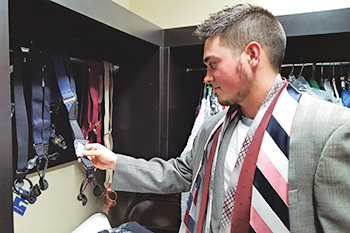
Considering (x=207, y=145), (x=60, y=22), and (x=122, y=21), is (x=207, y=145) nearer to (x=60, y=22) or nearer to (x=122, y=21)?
(x=122, y=21)

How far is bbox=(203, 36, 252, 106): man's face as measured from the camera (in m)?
0.86

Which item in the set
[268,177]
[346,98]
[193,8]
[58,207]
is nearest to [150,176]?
[268,177]

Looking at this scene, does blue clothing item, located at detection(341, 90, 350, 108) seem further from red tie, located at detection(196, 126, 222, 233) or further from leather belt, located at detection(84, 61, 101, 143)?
leather belt, located at detection(84, 61, 101, 143)

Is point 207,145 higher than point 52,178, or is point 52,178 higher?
point 207,145

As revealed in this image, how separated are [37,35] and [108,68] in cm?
37

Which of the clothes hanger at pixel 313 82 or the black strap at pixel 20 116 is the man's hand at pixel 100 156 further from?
the clothes hanger at pixel 313 82

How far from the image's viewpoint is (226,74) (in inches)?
34.1

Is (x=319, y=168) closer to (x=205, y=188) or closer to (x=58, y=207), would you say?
(x=205, y=188)

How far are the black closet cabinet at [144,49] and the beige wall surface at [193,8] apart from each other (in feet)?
1.21

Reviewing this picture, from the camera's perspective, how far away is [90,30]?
114 centimetres

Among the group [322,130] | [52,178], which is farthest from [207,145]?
[52,178]

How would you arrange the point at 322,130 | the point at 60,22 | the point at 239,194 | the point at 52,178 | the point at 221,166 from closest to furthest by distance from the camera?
the point at 322,130 → the point at 239,194 → the point at 221,166 → the point at 60,22 → the point at 52,178

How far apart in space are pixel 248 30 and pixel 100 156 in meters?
0.66

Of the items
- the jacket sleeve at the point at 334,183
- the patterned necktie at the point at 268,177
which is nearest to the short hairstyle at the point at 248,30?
the patterned necktie at the point at 268,177
